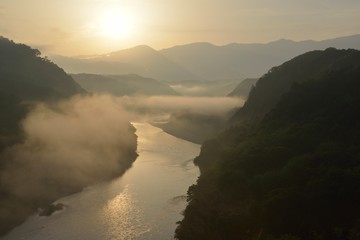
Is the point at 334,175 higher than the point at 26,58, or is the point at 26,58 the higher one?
the point at 26,58

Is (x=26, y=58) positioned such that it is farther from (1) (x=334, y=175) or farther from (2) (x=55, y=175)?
(1) (x=334, y=175)

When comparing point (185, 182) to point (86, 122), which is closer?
point (185, 182)

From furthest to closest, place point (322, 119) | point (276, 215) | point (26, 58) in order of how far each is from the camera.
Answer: point (26, 58) → point (322, 119) → point (276, 215)

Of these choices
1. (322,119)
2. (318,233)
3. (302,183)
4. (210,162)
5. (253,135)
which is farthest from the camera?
(210,162)

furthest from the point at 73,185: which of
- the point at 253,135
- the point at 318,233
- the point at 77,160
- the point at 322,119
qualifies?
the point at 318,233

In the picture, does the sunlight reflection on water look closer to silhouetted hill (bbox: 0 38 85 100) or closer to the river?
the river

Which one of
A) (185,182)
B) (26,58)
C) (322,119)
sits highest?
(26,58)
